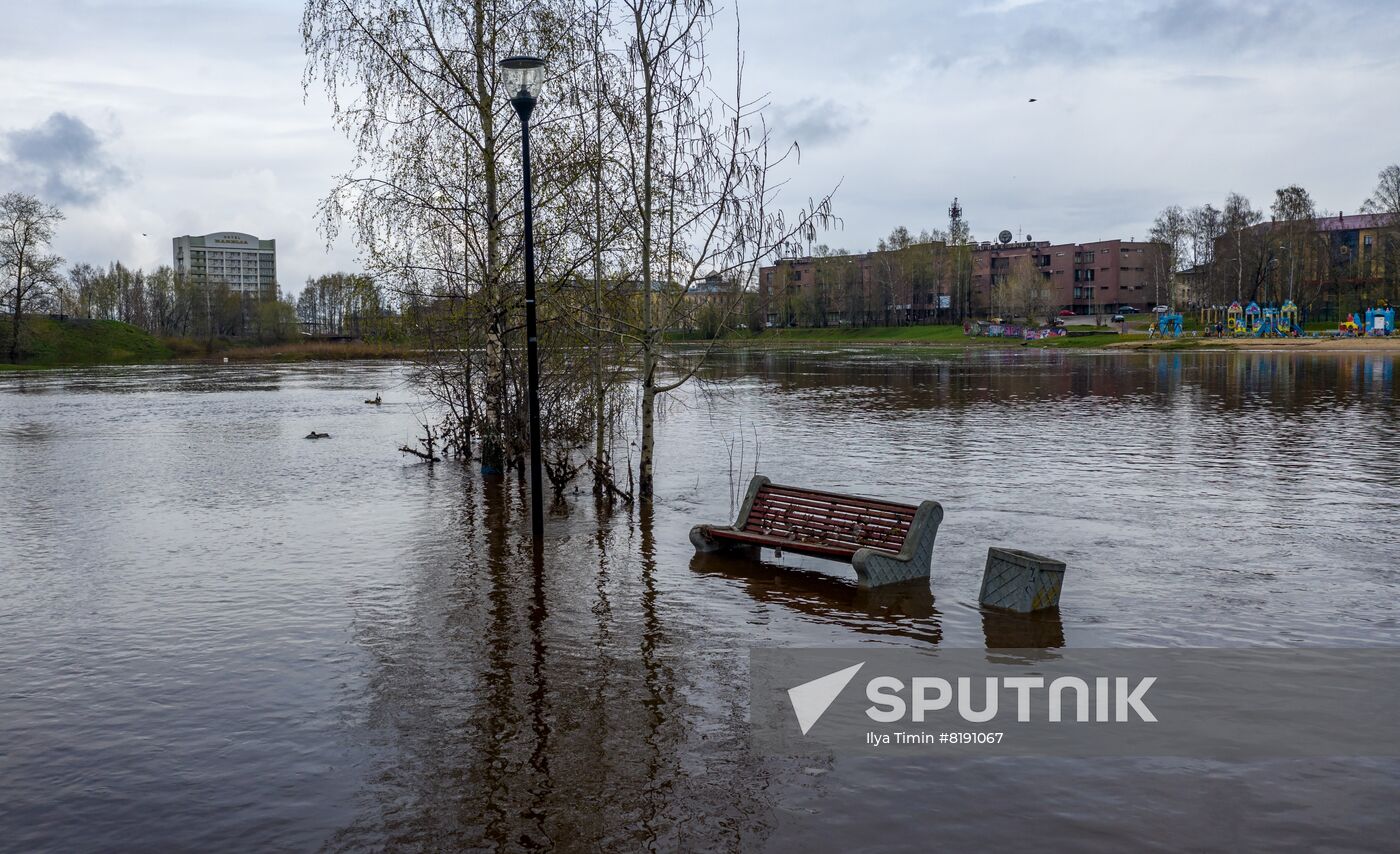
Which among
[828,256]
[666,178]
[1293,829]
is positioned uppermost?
[828,256]

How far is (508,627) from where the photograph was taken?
10336 mm

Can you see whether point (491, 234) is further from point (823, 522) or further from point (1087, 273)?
point (1087, 273)

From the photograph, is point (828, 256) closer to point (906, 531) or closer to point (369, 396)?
point (369, 396)

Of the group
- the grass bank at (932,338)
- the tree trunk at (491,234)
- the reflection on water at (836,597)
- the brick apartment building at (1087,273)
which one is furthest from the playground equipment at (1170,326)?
the reflection on water at (836,597)

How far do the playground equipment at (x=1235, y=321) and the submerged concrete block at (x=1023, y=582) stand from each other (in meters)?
92.2

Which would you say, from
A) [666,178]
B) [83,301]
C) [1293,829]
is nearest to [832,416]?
[666,178]

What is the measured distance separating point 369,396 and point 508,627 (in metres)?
41.6

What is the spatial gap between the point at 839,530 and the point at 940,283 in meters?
144

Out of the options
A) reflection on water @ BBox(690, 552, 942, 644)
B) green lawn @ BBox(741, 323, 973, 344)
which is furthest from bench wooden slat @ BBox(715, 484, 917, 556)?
Answer: green lawn @ BBox(741, 323, 973, 344)

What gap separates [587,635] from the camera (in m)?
10.0

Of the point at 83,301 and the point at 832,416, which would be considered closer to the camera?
the point at 832,416

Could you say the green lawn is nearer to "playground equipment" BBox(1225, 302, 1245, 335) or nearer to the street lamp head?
"playground equipment" BBox(1225, 302, 1245, 335)

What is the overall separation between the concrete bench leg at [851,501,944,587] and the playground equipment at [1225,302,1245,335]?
9140 centimetres

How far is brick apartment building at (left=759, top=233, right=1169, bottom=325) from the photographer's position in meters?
146
